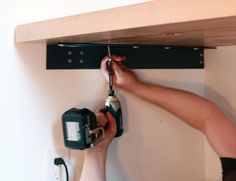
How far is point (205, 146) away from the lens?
53.6 inches

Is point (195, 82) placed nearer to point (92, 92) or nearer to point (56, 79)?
point (92, 92)

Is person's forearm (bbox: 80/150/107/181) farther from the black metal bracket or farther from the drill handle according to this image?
the black metal bracket

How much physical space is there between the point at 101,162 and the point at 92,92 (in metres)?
0.19

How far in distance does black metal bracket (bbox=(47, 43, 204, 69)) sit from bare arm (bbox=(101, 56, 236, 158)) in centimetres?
4

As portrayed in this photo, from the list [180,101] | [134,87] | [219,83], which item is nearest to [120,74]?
[134,87]

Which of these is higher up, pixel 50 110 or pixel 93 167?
pixel 50 110

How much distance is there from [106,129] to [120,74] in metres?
0.15

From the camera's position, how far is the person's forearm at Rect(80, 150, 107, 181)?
1.00 meters

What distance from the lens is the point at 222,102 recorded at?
1299mm

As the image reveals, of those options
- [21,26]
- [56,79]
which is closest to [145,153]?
[56,79]

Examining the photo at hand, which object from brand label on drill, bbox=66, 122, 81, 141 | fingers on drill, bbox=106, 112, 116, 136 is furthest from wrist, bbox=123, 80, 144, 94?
brand label on drill, bbox=66, 122, 81, 141

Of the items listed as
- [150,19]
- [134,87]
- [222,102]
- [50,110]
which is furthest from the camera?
[222,102]

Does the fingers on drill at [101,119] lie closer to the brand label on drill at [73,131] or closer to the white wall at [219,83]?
the brand label on drill at [73,131]

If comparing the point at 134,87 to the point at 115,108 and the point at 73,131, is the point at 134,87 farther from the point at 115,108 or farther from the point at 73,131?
the point at 73,131
